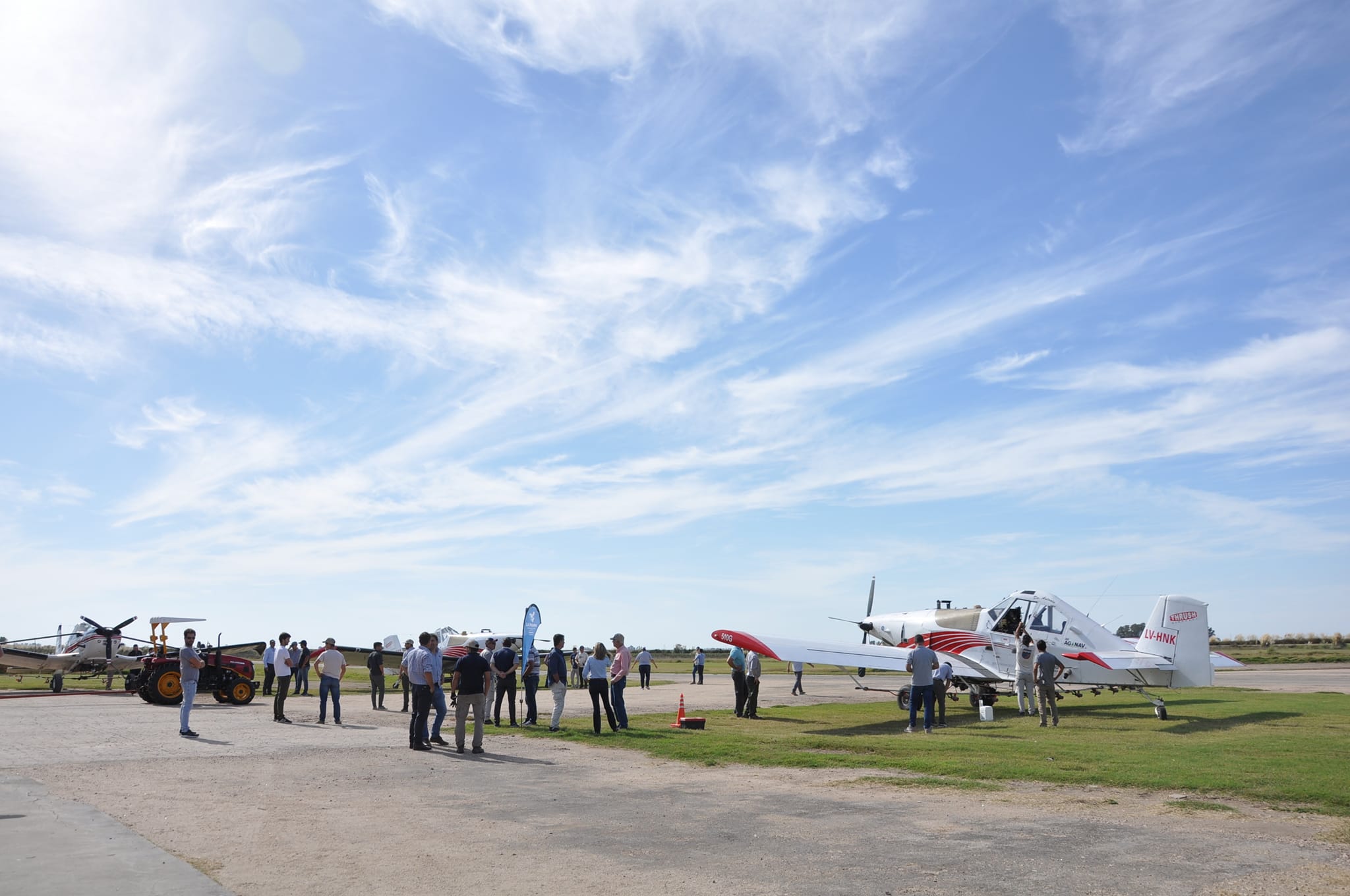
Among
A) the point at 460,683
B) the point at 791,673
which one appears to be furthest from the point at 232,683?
the point at 791,673

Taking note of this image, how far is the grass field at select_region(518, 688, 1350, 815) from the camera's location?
9.99 m

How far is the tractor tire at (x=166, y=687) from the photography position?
23.9m

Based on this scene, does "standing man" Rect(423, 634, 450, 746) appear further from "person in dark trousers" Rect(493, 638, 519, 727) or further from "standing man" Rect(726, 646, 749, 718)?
"standing man" Rect(726, 646, 749, 718)

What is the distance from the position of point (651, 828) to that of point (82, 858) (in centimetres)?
421

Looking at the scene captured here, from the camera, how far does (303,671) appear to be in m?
29.1

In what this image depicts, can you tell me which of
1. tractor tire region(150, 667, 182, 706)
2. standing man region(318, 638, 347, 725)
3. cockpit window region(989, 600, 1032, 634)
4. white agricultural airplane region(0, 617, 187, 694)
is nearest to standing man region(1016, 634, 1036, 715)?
cockpit window region(989, 600, 1032, 634)

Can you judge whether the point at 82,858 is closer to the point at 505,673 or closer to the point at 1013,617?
the point at 505,673

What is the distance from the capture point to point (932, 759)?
1195 cm

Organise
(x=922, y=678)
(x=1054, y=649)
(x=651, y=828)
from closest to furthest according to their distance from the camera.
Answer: (x=651, y=828) < (x=922, y=678) < (x=1054, y=649)

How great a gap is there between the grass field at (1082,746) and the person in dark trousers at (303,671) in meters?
8.06

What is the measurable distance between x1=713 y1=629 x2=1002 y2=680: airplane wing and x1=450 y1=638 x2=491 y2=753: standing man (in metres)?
6.80

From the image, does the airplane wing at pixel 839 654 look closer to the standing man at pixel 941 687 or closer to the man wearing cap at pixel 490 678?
the standing man at pixel 941 687

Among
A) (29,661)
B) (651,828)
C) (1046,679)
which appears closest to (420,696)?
(651,828)

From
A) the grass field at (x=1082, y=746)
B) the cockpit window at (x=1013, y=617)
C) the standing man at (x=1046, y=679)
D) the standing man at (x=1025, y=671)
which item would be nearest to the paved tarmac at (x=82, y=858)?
the grass field at (x=1082, y=746)
